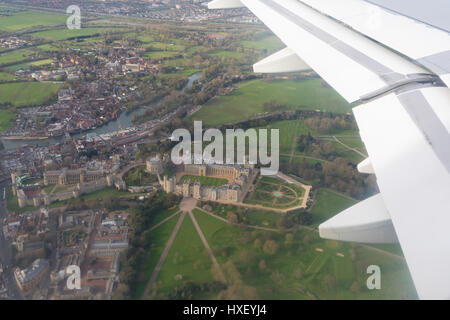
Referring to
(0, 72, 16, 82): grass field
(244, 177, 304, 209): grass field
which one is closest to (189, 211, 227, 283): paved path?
(244, 177, 304, 209): grass field

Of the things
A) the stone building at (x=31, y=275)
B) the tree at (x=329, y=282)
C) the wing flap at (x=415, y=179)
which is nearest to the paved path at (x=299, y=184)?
the tree at (x=329, y=282)

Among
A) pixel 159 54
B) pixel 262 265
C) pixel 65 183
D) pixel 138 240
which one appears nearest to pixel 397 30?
pixel 262 265

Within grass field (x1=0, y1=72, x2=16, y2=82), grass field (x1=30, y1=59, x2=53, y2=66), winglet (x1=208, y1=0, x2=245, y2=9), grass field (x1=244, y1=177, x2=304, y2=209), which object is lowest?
grass field (x1=244, y1=177, x2=304, y2=209)

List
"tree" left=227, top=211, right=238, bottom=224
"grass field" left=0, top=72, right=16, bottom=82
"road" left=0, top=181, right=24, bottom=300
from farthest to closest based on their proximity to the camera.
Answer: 1. "grass field" left=0, top=72, right=16, bottom=82
2. "tree" left=227, top=211, right=238, bottom=224
3. "road" left=0, top=181, right=24, bottom=300

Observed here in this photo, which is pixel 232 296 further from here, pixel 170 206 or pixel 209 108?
pixel 209 108

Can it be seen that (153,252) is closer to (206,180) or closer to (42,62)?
(206,180)

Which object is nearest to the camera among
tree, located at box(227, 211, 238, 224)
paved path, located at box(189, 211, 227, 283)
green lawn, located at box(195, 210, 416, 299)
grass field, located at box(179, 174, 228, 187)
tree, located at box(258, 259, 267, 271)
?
green lawn, located at box(195, 210, 416, 299)

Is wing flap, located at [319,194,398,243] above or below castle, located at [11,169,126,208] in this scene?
above

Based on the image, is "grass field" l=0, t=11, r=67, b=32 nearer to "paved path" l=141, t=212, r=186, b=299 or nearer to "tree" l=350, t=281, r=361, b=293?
"paved path" l=141, t=212, r=186, b=299
